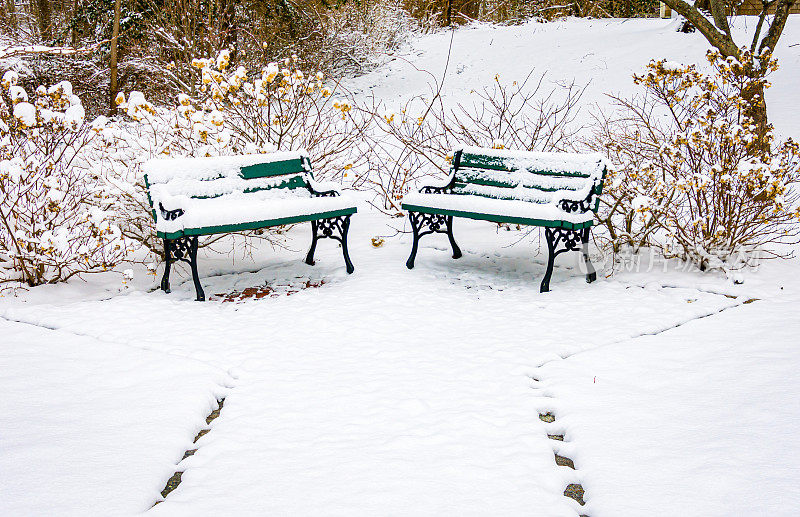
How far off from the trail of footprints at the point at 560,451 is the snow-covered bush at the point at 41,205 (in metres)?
3.27

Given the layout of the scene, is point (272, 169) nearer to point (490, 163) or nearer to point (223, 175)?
point (223, 175)

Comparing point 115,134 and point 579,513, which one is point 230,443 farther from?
point 115,134

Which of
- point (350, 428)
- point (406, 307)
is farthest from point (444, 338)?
point (350, 428)

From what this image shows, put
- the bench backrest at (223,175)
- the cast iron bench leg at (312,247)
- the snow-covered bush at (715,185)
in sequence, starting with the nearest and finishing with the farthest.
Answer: the snow-covered bush at (715,185) → the bench backrest at (223,175) → the cast iron bench leg at (312,247)

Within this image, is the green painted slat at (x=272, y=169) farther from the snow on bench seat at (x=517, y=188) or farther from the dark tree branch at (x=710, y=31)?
the dark tree branch at (x=710, y=31)

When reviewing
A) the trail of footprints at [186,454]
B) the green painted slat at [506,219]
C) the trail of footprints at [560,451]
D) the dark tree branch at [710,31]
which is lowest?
the trail of footprints at [560,451]

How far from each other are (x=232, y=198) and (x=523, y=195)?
235cm

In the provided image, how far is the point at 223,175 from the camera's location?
5.73 m

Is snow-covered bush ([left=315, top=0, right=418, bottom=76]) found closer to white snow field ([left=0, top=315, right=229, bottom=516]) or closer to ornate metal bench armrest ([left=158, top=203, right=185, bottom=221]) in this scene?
ornate metal bench armrest ([left=158, top=203, right=185, bottom=221])

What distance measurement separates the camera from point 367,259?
20.4 ft

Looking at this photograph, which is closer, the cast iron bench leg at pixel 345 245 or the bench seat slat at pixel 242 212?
the bench seat slat at pixel 242 212

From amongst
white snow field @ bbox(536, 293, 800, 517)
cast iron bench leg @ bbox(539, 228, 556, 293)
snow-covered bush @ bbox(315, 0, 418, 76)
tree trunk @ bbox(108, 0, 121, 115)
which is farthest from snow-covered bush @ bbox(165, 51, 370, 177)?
snow-covered bush @ bbox(315, 0, 418, 76)

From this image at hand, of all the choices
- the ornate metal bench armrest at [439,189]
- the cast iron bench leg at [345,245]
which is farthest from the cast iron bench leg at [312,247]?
the ornate metal bench armrest at [439,189]

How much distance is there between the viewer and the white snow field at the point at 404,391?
2664mm
